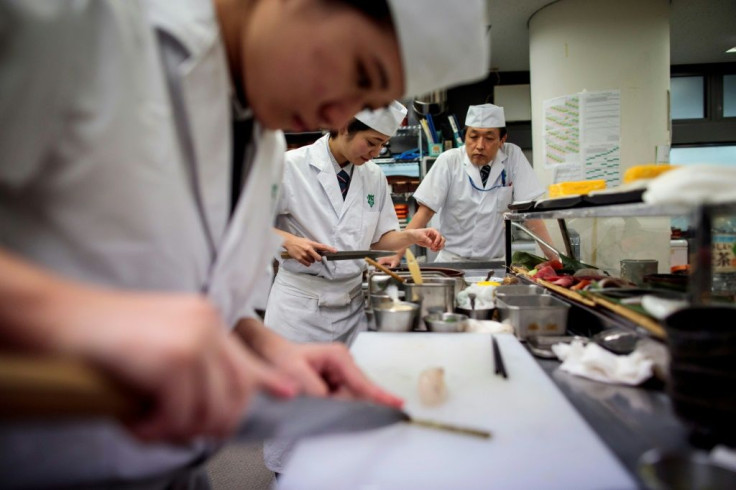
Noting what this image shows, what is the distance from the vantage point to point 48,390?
29 centimetres

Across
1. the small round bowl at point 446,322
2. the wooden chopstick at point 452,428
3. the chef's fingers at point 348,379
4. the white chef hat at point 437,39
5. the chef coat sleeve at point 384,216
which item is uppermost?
the white chef hat at point 437,39

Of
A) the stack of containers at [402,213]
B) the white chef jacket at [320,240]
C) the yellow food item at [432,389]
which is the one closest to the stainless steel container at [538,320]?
the yellow food item at [432,389]

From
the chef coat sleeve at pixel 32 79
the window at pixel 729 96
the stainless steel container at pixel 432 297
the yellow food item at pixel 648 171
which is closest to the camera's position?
the chef coat sleeve at pixel 32 79

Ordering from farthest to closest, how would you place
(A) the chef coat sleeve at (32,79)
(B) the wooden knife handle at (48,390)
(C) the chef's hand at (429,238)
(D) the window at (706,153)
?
1. (D) the window at (706,153)
2. (C) the chef's hand at (429,238)
3. (A) the chef coat sleeve at (32,79)
4. (B) the wooden knife handle at (48,390)

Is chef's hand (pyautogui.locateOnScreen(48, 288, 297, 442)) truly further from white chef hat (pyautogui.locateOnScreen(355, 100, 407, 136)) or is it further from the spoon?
white chef hat (pyautogui.locateOnScreen(355, 100, 407, 136))

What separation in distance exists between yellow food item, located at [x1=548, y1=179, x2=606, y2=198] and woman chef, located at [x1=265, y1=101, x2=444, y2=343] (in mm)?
812

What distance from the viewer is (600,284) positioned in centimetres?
139

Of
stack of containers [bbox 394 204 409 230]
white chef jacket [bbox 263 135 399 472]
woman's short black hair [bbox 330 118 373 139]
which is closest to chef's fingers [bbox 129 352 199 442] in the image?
white chef jacket [bbox 263 135 399 472]

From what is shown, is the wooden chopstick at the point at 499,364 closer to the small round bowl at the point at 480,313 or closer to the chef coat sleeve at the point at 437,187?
the small round bowl at the point at 480,313

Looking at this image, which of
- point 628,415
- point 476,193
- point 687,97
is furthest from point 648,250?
point 687,97

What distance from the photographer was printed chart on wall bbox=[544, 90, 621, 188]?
10.1 feet

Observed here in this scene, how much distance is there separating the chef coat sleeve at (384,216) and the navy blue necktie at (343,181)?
0.24m

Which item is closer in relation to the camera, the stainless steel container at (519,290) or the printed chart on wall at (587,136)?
the stainless steel container at (519,290)

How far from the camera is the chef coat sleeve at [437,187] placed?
323cm
